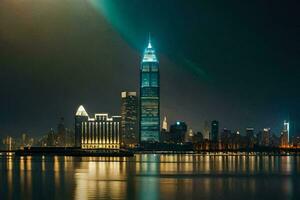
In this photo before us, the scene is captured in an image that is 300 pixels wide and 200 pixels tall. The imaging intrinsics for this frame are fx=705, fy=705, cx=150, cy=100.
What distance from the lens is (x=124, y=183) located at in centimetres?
5184

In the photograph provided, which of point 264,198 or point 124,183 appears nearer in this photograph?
point 264,198

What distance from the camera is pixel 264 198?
39.5 m

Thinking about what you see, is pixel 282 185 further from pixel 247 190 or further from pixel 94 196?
pixel 94 196

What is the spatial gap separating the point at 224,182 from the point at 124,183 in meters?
7.53

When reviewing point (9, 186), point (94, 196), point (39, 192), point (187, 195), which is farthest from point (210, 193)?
point (9, 186)

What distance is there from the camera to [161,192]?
4331 centimetres

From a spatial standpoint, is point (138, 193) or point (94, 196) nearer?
point (94, 196)

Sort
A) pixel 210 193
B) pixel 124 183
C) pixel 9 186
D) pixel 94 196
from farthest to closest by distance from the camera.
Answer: pixel 124 183 < pixel 9 186 < pixel 210 193 < pixel 94 196

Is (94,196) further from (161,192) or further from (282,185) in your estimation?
(282,185)

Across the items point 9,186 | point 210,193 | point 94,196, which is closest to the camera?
point 94,196

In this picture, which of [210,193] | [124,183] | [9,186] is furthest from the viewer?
[124,183]

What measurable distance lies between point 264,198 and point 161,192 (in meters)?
6.85

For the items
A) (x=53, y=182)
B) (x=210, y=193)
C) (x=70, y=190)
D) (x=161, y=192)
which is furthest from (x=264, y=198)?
(x=53, y=182)

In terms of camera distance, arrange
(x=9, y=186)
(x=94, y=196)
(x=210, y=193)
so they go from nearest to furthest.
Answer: (x=94, y=196) < (x=210, y=193) < (x=9, y=186)
